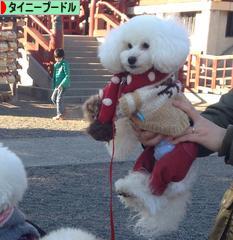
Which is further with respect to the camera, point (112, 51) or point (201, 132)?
point (112, 51)

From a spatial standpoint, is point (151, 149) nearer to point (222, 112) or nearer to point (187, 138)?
point (187, 138)

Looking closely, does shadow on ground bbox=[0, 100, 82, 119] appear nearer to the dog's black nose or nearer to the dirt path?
the dirt path

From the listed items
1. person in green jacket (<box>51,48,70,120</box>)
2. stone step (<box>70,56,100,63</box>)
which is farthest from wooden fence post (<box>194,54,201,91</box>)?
person in green jacket (<box>51,48,70,120</box>)

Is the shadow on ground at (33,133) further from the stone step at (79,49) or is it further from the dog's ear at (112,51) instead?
the stone step at (79,49)

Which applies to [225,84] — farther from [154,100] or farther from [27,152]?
[154,100]

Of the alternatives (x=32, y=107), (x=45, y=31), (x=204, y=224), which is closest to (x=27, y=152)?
(x=204, y=224)

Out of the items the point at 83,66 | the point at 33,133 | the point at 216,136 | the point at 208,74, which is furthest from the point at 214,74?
the point at 216,136

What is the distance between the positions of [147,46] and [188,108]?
1.01 feet

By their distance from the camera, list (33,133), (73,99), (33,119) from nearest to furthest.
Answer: (33,133) → (33,119) → (73,99)

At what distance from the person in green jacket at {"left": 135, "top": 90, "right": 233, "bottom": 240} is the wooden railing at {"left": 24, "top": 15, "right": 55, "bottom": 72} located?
10.5 metres

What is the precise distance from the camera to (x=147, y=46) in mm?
2037

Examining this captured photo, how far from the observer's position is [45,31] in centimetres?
1308

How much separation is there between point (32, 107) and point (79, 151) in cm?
426

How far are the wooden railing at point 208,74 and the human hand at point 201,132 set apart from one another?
10201mm
